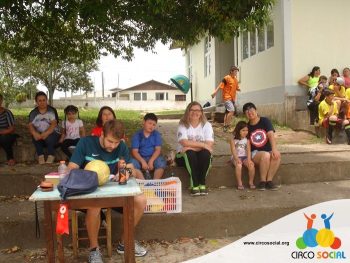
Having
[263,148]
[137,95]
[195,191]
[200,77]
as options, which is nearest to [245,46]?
[200,77]

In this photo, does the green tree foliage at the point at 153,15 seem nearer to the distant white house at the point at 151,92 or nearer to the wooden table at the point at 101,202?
the wooden table at the point at 101,202

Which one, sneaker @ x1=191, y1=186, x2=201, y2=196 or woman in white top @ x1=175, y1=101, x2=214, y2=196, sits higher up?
woman in white top @ x1=175, y1=101, x2=214, y2=196

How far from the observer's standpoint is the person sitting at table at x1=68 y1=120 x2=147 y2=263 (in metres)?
4.10

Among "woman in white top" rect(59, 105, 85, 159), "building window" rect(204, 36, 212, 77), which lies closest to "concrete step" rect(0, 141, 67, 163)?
"woman in white top" rect(59, 105, 85, 159)

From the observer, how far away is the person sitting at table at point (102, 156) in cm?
410

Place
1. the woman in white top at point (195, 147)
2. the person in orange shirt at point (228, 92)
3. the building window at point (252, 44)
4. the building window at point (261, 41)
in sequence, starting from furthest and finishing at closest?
the building window at point (252, 44)
the building window at point (261, 41)
the person in orange shirt at point (228, 92)
the woman in white top at point (195, 147)

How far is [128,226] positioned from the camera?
3.84 meters

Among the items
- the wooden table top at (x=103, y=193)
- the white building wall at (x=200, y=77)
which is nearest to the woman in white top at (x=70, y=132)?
the wooden table top at (x=103, y=193)

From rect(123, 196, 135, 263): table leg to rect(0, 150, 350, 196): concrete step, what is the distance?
229 centimetres

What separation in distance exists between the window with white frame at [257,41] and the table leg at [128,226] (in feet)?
27.7

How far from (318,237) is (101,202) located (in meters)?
1.80

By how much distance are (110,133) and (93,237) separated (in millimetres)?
1049

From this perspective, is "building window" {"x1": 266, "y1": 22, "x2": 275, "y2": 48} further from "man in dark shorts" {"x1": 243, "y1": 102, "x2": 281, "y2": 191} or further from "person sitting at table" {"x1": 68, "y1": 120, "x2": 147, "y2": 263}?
"person sitting at table" {"x1": 68, "y1": 120, "x2": 147, "y2": 263}

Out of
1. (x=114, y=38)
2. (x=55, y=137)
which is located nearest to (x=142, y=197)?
(x=55, y=137)
